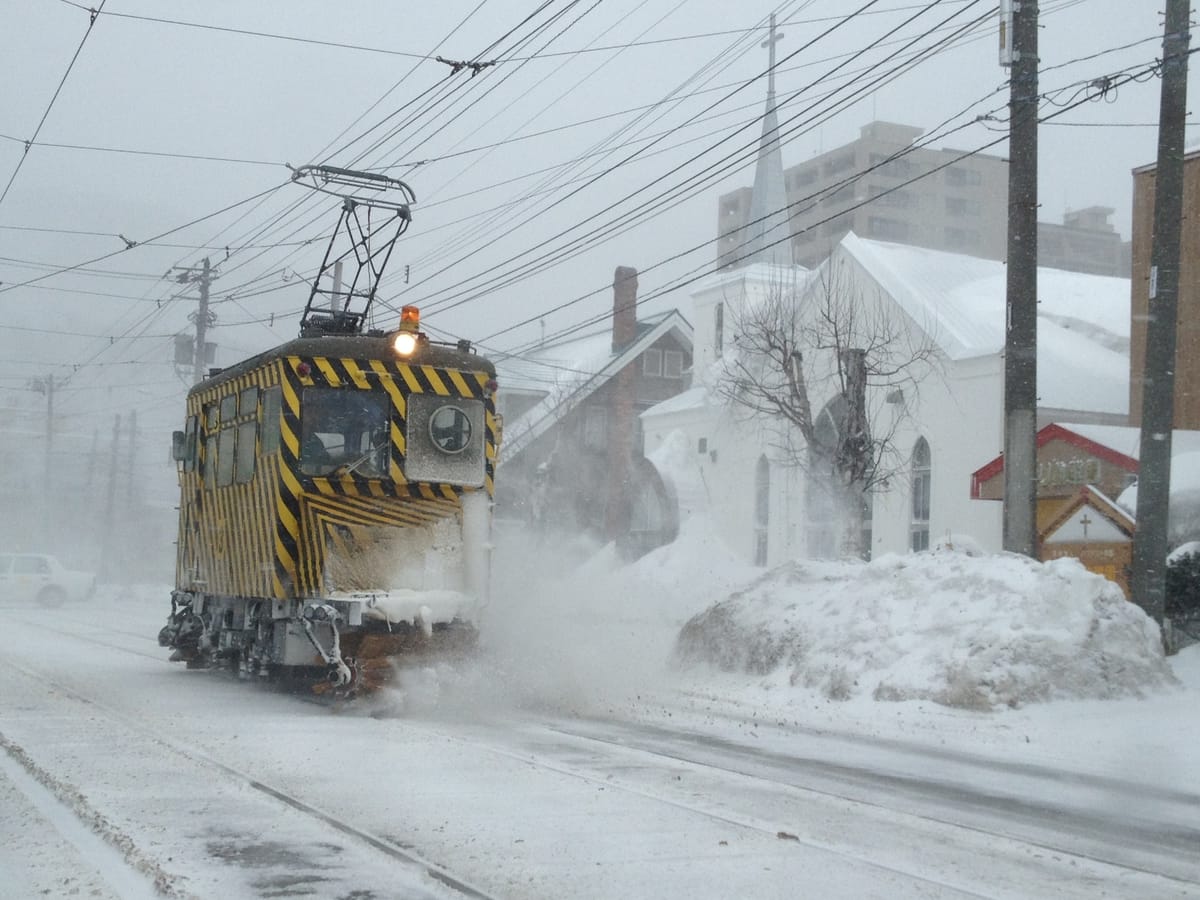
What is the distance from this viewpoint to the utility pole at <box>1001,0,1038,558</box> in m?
15.0

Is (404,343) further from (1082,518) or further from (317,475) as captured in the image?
(1082,518)

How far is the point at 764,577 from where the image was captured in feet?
57.8

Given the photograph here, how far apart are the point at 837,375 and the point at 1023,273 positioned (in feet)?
43.9

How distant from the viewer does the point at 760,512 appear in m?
35.3

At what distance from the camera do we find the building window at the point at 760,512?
115 feet

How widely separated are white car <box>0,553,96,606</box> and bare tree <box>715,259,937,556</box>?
65.5 ft

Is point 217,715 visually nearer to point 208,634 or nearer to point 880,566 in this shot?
point 208,634

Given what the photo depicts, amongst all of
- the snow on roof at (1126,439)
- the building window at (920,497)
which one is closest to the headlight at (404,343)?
the snow on roof at (1126,439)

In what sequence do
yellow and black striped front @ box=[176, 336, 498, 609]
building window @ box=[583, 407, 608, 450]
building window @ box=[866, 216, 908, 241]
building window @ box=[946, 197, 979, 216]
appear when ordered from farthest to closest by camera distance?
1. building window @ box=[946, 197, 979, 216]
2. building window @ box=[866, 216, 908, 241]
3. building window @ box=[583, 407, 608, 450]
4. yellow and black striped front @ box=[176, 336, 498, 609]

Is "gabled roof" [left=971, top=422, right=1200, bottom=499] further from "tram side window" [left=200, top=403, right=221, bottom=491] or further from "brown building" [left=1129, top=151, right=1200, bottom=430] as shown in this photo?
"tram side window" [left=200, top=403, right=221, bottom=491]

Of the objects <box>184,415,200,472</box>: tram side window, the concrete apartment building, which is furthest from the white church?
the concrete apartment building

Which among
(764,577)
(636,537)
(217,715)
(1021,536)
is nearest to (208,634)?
(217,715)

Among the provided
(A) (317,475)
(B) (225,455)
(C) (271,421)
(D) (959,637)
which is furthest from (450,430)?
(D) (959,637)

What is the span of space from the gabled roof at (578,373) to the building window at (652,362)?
37 cm
